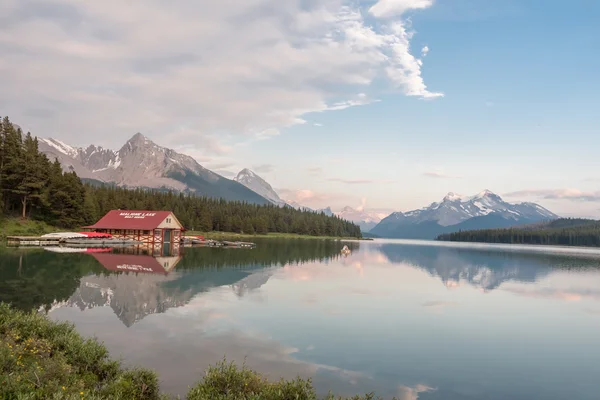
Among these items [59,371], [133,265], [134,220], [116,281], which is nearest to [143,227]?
[134,220]

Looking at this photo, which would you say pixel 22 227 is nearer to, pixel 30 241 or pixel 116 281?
pixel 30 241

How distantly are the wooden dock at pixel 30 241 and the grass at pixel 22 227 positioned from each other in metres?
4.84

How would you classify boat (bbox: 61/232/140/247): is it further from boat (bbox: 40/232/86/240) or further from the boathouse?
the boathouse

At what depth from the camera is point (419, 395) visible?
16406 mm

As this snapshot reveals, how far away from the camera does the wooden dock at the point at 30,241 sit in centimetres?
7819

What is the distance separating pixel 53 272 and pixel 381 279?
3875cm

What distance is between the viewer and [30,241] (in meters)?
81.2

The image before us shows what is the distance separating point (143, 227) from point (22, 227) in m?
25.1

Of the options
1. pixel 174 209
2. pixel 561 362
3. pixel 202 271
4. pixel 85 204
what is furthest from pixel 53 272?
pixel 174 209

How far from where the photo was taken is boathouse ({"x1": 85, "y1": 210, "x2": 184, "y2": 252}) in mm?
102125

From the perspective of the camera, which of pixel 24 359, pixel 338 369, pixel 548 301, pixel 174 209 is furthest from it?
pixel 174 209

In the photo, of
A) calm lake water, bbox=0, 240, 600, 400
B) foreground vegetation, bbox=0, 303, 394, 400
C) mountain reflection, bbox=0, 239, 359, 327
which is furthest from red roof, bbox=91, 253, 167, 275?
foreground vegetation, bbox=0, 303, 394, 400

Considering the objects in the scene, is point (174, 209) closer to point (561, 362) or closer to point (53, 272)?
point (53, 272)

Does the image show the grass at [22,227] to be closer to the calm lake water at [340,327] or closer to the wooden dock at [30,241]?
the wooden dock at [30,241]
